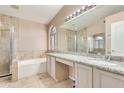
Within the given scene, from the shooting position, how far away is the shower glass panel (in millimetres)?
3207

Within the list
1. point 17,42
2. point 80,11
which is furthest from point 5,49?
point 80,11

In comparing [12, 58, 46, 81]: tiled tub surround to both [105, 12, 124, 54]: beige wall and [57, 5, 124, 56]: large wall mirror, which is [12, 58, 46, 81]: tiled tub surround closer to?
[57, 5, 124, 56]: large wall mirror

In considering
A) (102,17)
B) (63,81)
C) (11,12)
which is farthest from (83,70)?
(11,12)

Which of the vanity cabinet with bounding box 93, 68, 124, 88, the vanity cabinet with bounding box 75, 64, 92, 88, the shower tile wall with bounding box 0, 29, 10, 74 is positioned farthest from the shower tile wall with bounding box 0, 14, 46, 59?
the vanity cabinet with bounding box 93, 68, 124, 88

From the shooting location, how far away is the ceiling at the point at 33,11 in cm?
320

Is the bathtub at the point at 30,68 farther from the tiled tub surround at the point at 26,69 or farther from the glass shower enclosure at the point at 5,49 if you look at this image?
the glass shower enclosure at the point at 5,49

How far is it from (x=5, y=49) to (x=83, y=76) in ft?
9.18

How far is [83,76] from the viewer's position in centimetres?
164

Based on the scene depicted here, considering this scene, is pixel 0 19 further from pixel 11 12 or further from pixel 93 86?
pixel 93 86

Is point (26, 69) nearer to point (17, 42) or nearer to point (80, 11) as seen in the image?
point (17, 42)

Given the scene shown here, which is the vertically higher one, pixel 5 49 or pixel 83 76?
pixel 5 49

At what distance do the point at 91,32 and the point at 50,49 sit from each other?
244 cm

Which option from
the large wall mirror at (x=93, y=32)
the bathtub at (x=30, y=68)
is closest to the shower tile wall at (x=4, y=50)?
the bathtub at (x=30, y=68)

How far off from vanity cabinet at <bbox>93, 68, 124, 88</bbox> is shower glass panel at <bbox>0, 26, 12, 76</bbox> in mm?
2799
